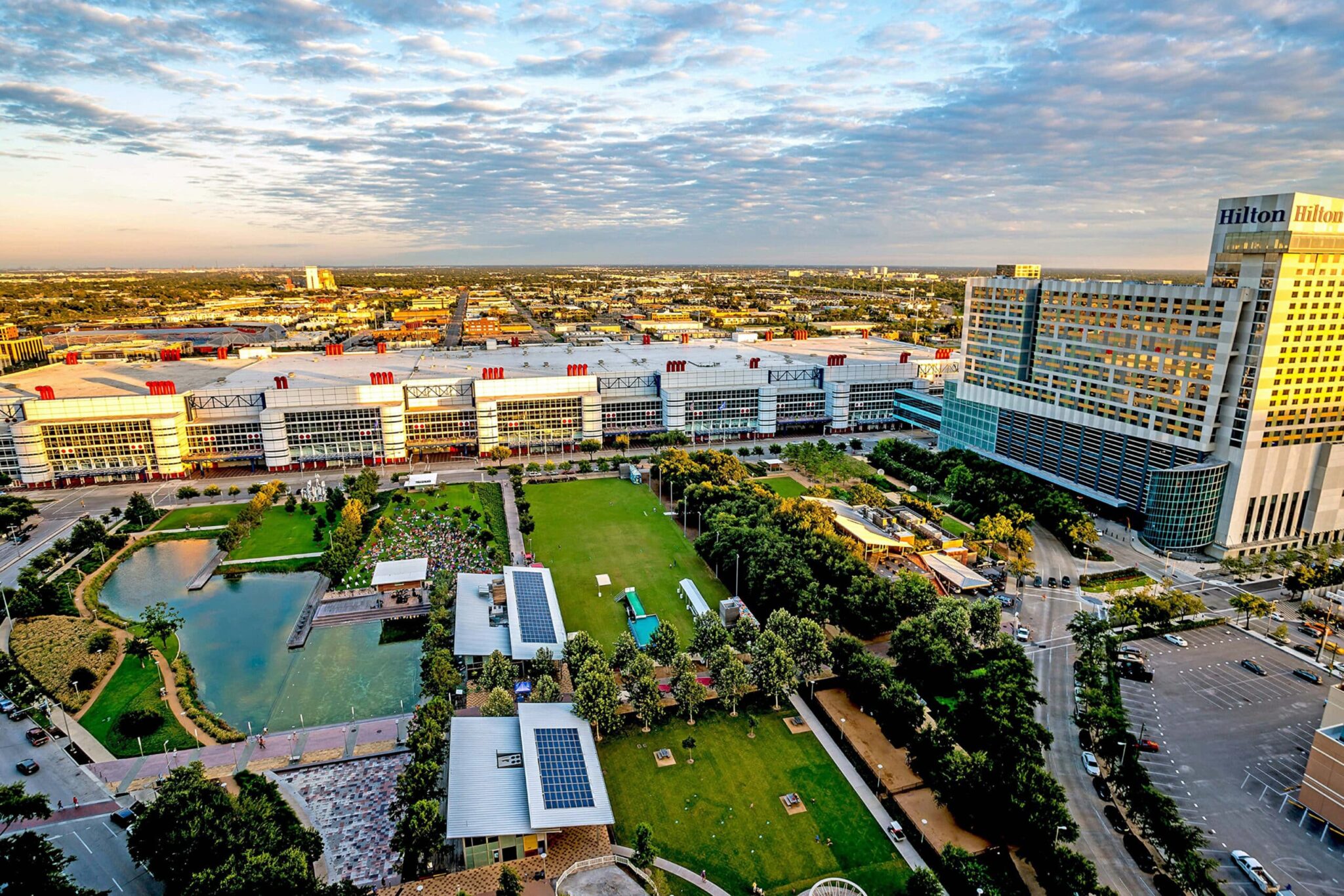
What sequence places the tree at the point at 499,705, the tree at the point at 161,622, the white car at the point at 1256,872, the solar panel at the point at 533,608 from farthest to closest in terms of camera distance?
1. the tree at the point at 161,622
2. the solar panel at the point at 533,608
3. the tree at the point at 499,705
4. the white car at the point at 1256,872

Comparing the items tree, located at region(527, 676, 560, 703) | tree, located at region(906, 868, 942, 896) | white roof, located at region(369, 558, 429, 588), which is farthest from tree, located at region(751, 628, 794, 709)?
white roof, located at region(369, 558, 429, 588)

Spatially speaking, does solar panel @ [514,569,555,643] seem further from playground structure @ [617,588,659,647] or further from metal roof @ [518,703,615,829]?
metal roof @ [518,703,615,829]

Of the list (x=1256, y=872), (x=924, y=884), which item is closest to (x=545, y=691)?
(x=924, y=884)

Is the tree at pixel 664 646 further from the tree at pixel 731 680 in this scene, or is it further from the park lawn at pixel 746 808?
the park lawn at pixel 746 808

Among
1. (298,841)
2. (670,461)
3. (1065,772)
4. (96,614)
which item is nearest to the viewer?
(298,841)

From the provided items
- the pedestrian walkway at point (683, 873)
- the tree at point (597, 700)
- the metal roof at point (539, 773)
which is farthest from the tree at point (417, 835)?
the tree at point (597, 700)

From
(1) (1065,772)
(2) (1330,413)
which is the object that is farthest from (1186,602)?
(2) (1330,413)

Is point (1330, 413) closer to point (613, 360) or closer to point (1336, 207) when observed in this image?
point (1336, 207)
